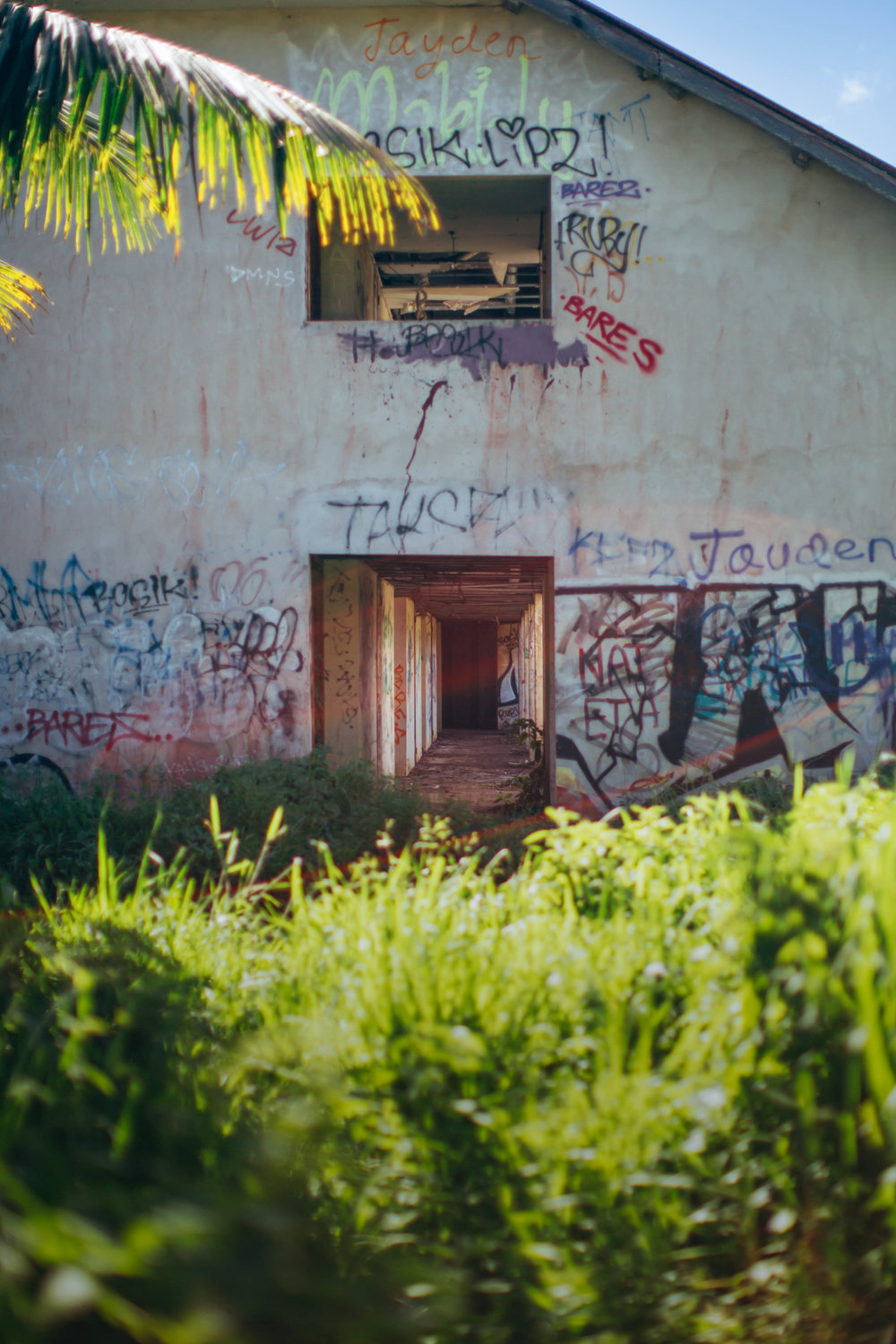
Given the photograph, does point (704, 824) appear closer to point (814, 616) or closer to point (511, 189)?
point (814, 616)

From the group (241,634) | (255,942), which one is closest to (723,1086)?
(255,942)

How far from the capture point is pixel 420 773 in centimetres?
1616

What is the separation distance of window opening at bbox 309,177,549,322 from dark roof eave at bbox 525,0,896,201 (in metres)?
1.14

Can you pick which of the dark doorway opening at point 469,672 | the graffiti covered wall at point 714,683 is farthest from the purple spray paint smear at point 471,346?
the dark doorway opening at point 469,672

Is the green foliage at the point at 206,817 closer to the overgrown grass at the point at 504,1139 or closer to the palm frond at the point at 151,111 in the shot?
the overgrown grass at the point at 504,1139

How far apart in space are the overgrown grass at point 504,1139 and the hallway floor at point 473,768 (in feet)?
22.3

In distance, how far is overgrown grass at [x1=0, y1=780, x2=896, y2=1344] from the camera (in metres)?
1.52

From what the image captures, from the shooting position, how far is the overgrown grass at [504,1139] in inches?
59.9

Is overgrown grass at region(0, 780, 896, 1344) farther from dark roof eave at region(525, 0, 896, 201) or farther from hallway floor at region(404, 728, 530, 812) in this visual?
hallway floor at region(404, 728, 530, 812)

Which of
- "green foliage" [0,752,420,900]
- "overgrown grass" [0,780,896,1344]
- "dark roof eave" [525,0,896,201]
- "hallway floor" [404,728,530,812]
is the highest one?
"dark roof eave" [525,0,896,201]

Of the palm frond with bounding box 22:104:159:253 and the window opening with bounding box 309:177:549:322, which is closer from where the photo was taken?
the palm frond with bounding box 22:104:159:253

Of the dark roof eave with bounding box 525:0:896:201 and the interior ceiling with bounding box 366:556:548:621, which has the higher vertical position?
the dark roof eave with bounding box 525:0:896:201

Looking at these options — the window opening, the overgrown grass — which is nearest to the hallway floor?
the window opening

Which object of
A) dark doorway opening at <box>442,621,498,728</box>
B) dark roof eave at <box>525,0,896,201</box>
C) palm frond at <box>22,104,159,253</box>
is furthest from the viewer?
dark doorway opening at <box>442,621,498,728</box>
